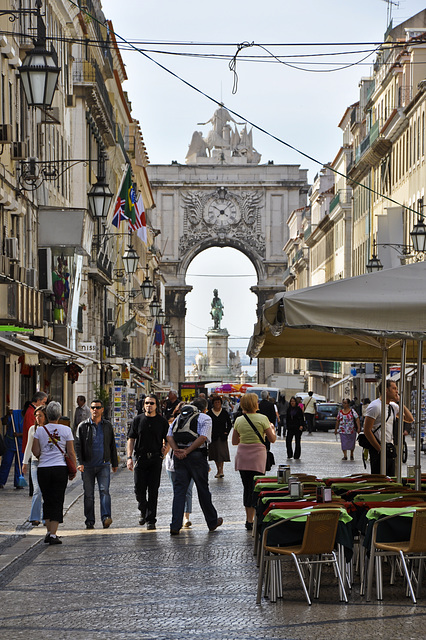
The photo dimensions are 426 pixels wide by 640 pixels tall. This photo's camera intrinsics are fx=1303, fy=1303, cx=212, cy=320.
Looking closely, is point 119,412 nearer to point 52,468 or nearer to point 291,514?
point 52,468

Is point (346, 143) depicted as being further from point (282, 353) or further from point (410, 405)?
point (282, 353)

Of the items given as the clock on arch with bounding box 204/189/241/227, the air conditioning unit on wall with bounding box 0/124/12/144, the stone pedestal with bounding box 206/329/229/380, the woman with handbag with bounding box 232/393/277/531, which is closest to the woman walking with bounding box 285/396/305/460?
the air conditioning unit on wall with bounding box 0/124/12/144

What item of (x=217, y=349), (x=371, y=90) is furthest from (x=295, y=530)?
(x=217, y=349)

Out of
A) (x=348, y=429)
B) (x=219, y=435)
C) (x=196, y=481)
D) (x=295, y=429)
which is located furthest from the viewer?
(x=295, y=429)

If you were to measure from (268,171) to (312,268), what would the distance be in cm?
1745

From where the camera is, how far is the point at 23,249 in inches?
1073

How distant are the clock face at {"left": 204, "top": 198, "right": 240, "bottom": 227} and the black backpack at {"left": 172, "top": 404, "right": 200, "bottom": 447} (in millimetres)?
91835

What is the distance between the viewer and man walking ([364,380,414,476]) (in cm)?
1596

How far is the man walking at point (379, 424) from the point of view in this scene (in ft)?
52.4

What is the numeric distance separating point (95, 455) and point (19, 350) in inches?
305

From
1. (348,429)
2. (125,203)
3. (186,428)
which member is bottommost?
(348,429)

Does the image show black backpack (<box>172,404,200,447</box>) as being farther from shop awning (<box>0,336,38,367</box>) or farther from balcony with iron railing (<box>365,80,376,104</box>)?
balcony with iron railing (<box>365,80,376,104</box>)

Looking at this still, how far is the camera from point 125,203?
131ft

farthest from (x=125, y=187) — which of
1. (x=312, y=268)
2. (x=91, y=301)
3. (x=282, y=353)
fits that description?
(x=312, y=268)
